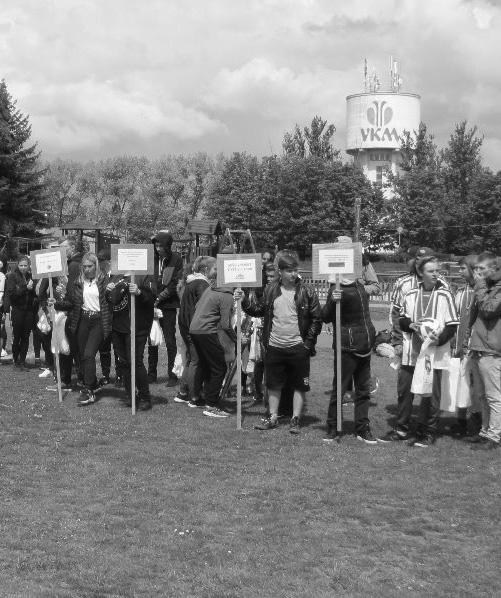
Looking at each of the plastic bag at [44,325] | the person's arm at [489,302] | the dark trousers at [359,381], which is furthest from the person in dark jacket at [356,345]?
the plastic bag at [44,325]

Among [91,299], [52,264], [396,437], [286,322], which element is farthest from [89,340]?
[396,437]

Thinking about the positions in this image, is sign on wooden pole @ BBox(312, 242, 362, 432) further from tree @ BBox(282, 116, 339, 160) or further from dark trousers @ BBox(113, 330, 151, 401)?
tree @ BBox(282, 116, 339, 160)

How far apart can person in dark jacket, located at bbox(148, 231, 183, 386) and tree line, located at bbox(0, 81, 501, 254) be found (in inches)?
1556

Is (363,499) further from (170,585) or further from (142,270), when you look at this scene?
(142,270)

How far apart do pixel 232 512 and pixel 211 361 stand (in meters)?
3.72

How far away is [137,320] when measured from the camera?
388 inches

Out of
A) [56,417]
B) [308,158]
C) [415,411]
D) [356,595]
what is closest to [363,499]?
[356,595]

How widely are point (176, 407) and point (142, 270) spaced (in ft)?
6.03

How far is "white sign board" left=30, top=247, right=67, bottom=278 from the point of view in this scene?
1065 centimetres

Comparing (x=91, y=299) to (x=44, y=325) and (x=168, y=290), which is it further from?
(x=44, y=325)

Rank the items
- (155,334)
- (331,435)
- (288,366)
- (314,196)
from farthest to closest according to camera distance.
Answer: (314,196) → (155,334) → (288,366) → (331,435)

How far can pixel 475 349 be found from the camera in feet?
27.1

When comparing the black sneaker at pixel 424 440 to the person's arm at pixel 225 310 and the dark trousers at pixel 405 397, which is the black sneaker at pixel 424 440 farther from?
the person's arm at pixel 225 310

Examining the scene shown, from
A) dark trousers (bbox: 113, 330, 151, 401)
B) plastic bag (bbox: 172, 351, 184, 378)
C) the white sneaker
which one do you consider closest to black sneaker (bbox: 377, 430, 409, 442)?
the white sneaker
